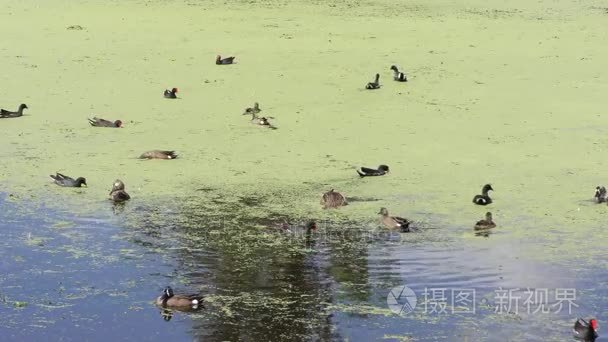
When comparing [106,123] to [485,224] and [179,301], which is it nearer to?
[485,224]

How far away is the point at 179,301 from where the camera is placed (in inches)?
383

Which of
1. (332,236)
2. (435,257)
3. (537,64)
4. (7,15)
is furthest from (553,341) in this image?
(7,15)

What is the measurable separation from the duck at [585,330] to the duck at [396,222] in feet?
9.95

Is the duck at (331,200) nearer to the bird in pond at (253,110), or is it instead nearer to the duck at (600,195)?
the duck at (600,195)

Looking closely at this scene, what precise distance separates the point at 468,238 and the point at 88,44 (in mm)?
12001

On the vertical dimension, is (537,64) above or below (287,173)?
above

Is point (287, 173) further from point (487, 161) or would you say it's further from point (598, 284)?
Answer: point (598, 284)

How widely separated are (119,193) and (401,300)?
4204 mm

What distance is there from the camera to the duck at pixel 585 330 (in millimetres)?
9078

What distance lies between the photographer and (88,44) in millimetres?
22172

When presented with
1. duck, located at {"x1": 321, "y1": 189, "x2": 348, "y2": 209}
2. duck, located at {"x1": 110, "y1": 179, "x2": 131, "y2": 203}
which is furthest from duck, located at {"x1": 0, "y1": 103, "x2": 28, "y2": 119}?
duck, located at {"x1": 321, "y1": 189, "x2": 348, "y2": 209}

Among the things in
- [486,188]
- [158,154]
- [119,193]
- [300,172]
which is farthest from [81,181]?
[486,188]

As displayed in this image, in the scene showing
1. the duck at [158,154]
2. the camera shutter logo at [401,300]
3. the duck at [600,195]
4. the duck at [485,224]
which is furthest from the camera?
the duck at [158,154]

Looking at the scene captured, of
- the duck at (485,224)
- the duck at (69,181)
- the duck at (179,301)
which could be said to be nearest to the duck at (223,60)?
the duck at (69,181)
